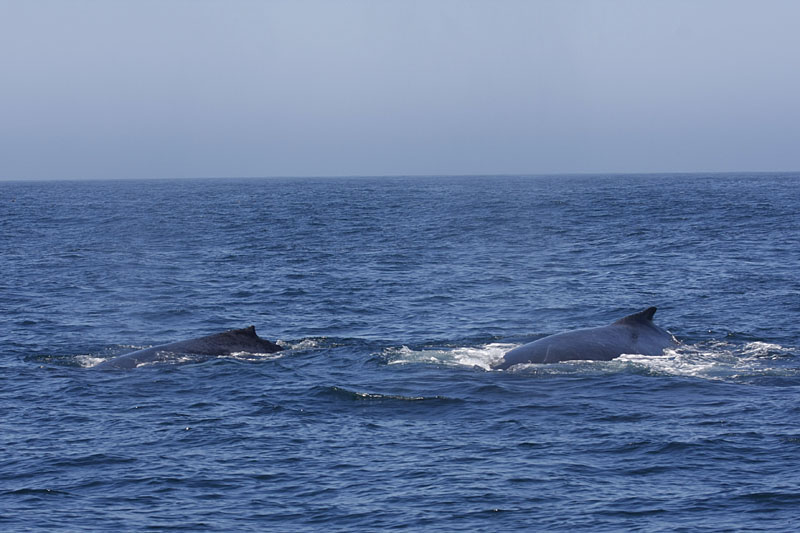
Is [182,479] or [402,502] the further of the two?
[182,479]

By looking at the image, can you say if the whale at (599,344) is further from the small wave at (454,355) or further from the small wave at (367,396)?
the small wave at (367,396)

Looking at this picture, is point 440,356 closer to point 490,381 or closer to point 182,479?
point 490,381

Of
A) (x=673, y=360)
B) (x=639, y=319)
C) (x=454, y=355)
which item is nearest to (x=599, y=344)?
(x=673, y=360)

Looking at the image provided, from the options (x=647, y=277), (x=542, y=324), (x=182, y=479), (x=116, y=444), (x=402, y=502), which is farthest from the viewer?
(x=647, y=277)

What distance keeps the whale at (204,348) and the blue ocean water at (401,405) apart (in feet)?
1.94

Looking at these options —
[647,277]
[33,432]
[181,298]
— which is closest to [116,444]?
[33,432]

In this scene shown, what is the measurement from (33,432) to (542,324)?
16.2 meters

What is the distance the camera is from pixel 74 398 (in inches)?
818

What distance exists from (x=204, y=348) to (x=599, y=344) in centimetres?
976

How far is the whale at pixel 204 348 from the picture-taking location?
78.6ft

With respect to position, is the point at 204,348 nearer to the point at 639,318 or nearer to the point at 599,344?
the point at 599,344

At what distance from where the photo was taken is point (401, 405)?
19859mm

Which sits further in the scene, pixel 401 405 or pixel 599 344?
pixel 599 344

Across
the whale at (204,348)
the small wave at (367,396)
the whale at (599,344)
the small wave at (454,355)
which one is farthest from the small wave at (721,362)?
the whale at (204,348)
